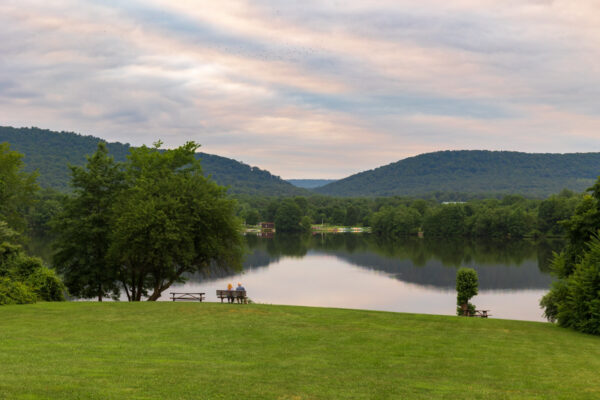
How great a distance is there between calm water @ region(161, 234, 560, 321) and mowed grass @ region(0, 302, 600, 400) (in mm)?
28226

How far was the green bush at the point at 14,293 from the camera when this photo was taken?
25.4 meters

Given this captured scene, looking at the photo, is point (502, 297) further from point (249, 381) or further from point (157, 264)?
point (249, 381)

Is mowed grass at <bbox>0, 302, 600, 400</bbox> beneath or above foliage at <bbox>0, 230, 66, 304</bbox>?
beneath

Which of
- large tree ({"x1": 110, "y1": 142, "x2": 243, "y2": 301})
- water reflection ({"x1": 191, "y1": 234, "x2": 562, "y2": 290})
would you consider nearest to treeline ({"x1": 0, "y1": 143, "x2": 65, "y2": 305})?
large tree ({"x1": 110, "y1": 142, "x2": 243, "y2": 301})

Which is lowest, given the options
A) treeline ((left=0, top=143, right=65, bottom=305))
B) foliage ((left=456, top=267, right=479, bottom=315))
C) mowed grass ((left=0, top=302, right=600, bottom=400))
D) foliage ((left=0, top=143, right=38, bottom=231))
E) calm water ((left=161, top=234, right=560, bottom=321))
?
calm water ((left=161, top=234, right=560, bottom=321))

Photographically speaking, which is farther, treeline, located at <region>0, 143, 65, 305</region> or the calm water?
the calm water

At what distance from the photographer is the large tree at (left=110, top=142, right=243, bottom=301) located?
117 ft

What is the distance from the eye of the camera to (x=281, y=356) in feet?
52.8

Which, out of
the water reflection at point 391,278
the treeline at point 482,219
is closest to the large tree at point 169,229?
the water reflection at point 391,278

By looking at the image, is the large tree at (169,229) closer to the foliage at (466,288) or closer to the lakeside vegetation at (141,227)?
the lakeside vegetation at (141,227)

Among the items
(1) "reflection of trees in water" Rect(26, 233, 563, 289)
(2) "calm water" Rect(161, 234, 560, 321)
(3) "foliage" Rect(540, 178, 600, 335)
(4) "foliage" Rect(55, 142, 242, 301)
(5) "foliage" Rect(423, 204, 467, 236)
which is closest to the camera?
(3) "foliage" Rect(540, 178, 600, 335)

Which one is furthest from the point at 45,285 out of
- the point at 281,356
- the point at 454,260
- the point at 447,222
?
A: the point at 447,222

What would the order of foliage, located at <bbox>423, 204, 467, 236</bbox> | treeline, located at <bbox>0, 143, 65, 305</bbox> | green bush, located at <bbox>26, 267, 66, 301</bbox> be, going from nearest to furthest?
treeline, located at <bbox>0, 143, 65, 305</bbox>, green bush, located at <bbox>26, 267, 66, 301</bbox>, foliage, located at <bbox>423, 204, 467, 236</bbox>

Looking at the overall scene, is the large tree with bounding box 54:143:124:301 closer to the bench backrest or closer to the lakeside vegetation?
the lakeside vegetation
